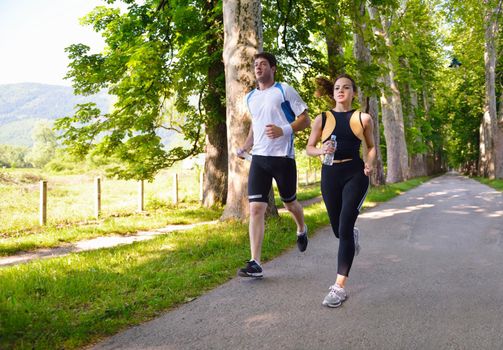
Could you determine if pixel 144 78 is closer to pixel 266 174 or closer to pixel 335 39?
pixel 335 39

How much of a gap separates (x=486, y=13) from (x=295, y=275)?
78.4 feet

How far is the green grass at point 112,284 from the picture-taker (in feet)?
11.2

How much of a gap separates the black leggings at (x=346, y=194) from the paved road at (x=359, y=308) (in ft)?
1.26

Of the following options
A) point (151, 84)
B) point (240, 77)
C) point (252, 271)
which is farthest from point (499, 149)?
point (252, 271)

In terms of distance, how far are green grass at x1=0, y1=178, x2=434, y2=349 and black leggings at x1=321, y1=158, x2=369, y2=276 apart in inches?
55.8

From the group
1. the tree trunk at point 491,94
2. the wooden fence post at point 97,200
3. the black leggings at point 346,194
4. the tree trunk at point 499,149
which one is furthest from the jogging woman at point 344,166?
the tree trunk at point 499,149

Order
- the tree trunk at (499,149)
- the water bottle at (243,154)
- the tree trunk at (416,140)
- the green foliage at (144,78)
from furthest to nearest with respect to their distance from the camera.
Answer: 1. the tree trunk at (416,140)
2. the tree trunk at (499,149)
3. the green foliage at (144,78)
4. the water bottle at (243,154)

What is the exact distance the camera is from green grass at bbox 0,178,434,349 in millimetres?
3406

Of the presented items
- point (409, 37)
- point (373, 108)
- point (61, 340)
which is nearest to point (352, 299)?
point (61, 340)

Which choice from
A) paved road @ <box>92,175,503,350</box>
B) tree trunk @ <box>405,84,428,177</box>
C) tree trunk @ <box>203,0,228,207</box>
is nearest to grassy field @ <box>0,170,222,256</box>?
tree trunk @ <box>203,0,228,207</box>

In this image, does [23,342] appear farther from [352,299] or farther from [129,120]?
[129,120]

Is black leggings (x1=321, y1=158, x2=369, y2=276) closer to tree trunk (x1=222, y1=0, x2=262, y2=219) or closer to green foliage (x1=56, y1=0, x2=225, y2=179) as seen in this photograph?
tree trunk (x1=222, y1=0, x2=262, y2=219)

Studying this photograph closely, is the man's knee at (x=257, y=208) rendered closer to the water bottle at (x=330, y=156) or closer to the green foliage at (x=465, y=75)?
the water bottle at (x=330, y=156)

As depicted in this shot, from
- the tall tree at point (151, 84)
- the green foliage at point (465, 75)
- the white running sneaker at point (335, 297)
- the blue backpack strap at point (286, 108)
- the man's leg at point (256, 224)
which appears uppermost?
the green foliage at point (465, 75)
